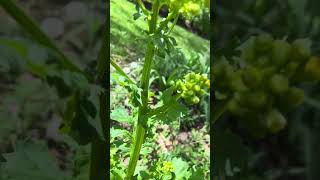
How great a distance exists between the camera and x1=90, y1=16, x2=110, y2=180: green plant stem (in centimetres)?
78

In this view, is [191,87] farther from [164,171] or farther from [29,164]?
[29,164]

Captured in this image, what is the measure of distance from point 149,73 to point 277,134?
237 millimetres

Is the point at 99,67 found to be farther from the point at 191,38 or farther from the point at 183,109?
the point at 191,38

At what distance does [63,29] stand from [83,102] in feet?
0.40

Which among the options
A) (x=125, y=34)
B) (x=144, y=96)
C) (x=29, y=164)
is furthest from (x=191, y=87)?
(x=125, y=34)

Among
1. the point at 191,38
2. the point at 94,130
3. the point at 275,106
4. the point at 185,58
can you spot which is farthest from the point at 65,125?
the point at 191,38

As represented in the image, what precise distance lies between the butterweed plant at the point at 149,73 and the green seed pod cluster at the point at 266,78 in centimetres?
10

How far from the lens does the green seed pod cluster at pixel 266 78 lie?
0.82 m

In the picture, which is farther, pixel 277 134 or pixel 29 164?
pixel 277 134

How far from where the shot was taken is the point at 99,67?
779 millimetres

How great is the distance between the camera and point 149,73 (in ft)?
3.02

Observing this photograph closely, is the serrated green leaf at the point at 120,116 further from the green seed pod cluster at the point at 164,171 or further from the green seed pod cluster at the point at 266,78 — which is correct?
the green seed pod cluster at the point at 266,78

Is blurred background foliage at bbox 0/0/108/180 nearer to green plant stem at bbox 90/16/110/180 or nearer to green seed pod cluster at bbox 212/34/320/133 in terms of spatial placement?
green plant stem at bbox 90/16/110/180

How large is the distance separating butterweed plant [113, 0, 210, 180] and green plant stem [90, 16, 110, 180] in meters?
0.12
